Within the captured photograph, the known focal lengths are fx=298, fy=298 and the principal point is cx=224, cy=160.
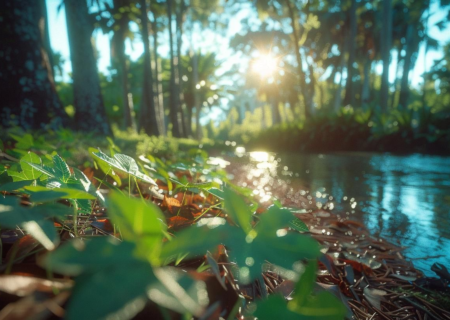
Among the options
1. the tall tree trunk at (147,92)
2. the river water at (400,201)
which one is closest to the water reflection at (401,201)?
the river water at (400,201)

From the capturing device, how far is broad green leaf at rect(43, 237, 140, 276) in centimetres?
21

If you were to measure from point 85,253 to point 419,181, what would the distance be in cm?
308

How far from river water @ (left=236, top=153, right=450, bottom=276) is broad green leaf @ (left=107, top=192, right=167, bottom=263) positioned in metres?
1.02

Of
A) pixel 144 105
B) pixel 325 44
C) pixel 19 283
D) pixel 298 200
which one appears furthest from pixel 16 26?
pixel 325 44

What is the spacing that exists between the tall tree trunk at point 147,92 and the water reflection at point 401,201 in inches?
351

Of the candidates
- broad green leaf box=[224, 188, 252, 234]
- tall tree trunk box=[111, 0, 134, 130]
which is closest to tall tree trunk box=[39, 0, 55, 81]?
broad green leaf box=[224, 188, 252, 234]

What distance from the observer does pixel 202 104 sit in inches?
1326

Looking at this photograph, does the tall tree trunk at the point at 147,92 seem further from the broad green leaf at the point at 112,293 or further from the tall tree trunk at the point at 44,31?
the broad green leaf at the point at 112,293

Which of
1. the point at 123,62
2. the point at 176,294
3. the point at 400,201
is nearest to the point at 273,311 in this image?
the point at 176,294

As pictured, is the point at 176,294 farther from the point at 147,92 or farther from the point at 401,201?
the point at 147,92

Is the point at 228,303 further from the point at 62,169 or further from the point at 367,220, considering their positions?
the point at 367,220

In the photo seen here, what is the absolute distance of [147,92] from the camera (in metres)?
11.4

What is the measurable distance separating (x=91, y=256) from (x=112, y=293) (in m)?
0.03

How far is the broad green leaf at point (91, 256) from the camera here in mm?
214
